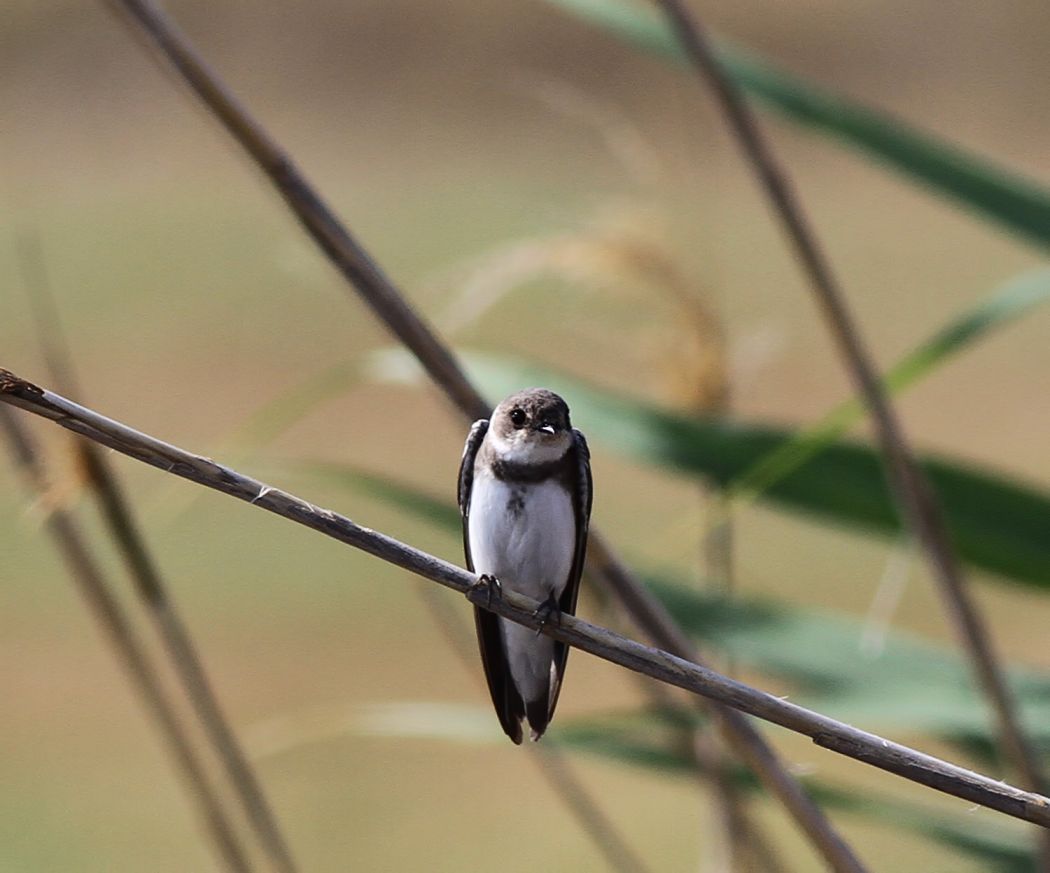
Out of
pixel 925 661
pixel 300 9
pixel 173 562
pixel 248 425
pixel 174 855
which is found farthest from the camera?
pixel 300 9

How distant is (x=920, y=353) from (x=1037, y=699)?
0.60 meters

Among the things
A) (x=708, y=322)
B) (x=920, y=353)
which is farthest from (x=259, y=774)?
(x=920, y=353)

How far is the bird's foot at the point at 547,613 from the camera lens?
138cm

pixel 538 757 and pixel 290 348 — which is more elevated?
pixel 290 348

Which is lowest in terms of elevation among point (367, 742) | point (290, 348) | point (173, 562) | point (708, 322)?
point (708, 322)

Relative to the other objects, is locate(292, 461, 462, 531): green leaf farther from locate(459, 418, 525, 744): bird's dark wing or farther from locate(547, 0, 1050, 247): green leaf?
locate(547, 0, 1050, 247): green leaf

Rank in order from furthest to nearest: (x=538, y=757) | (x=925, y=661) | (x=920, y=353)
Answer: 1. (x=538, y=757)
2. (x=925, y=661)
3. (x=920, y=353)

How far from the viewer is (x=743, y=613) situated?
1904 millimetres

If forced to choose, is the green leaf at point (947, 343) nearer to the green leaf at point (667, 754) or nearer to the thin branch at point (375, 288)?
the thin branch at point (375, 288)

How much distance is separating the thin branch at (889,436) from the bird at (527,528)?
0.30 metres

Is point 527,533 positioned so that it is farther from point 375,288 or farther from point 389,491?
point 375,288

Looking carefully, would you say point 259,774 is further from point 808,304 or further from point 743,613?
point 808,304

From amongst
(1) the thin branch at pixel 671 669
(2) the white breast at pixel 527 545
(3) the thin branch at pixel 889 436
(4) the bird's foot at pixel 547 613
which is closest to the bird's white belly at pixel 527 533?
(2) the white breast at pixel 527 545

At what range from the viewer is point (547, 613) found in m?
1.44
